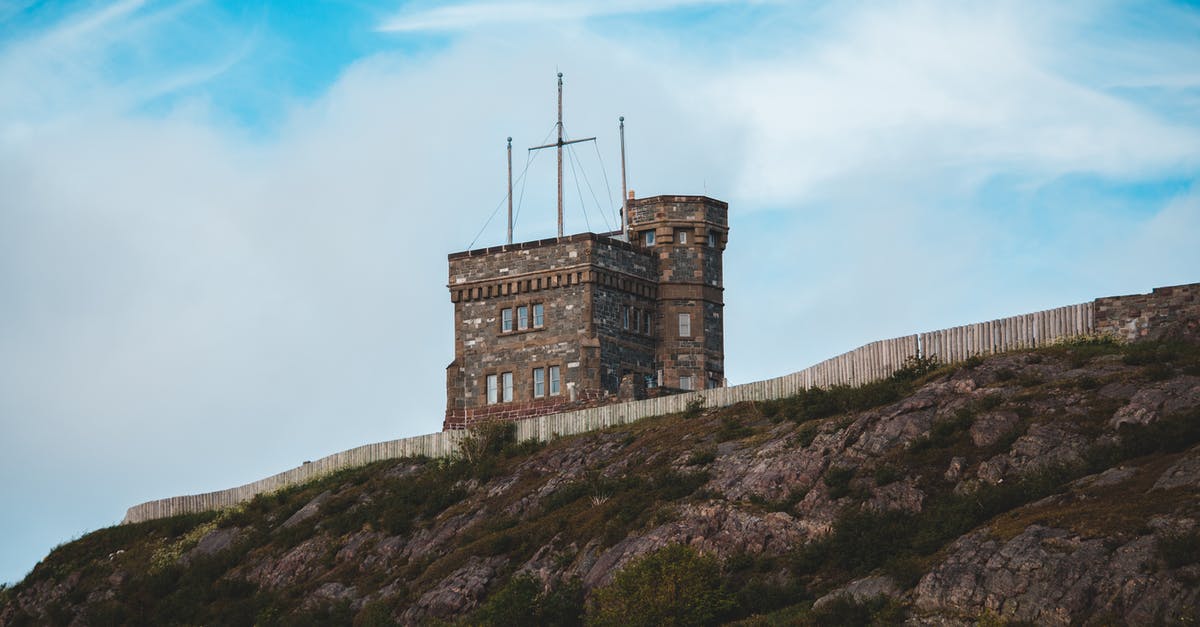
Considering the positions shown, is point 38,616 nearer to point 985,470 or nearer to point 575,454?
point 575,454

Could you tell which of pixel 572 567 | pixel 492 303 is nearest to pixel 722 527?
pixel 572 567

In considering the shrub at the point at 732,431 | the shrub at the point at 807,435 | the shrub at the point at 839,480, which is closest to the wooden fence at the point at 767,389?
the shrub at the point at 732,431

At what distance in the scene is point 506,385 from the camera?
88.8 metres

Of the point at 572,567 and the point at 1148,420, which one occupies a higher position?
the point at 1148,420

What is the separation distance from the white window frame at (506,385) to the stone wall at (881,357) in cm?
424

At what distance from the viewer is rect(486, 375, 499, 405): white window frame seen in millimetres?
88938

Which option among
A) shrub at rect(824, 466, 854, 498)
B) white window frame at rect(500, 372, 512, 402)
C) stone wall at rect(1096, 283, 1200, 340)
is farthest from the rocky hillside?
white window frame at rect(500, 372, 512, 402)

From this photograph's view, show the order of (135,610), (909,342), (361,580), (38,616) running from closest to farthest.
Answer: (909,342)
(361,580)
(135,610)
(38,616)

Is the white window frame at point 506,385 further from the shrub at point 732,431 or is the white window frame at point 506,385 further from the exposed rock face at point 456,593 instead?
the exposed rock face at point 456,593

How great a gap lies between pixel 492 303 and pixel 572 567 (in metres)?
31.4

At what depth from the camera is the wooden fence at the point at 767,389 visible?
6381cm

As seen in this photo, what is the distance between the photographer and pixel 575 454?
245 ft

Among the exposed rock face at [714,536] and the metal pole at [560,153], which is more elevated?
the metal pole at [560,153]

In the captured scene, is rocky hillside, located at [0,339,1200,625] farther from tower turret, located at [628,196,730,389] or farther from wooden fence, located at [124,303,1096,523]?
tower turret, located at [628,196,730,389]
